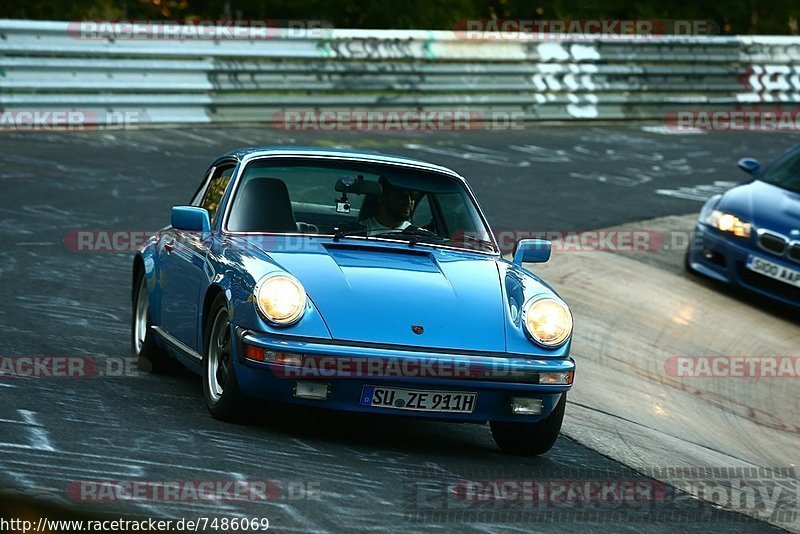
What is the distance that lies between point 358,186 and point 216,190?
3.09ft

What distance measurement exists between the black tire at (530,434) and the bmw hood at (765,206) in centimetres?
601

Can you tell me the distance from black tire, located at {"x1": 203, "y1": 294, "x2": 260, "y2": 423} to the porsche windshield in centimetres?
73

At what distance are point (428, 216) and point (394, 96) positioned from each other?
12939 millimetres

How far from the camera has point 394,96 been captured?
67.1ft

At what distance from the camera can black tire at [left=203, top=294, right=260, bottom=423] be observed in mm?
6414

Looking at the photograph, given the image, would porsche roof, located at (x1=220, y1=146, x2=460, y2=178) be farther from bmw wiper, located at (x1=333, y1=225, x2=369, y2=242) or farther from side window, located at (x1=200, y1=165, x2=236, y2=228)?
bmw wiper, located at (x1=333, y1=225, x2=369, y2=242)

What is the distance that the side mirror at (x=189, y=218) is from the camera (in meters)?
7.42

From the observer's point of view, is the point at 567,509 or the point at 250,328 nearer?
the point at 567,509

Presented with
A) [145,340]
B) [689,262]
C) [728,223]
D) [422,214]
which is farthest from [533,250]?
[689,262]

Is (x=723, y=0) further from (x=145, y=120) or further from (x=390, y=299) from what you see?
(x=390, y=299)

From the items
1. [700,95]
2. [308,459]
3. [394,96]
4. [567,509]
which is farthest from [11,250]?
[700,95]

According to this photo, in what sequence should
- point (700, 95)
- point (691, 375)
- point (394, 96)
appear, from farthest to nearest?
point (700, 95), point (394, 96), point (691, 375)

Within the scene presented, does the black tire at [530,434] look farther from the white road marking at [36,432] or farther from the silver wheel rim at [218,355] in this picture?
the white road marking at [36,432]

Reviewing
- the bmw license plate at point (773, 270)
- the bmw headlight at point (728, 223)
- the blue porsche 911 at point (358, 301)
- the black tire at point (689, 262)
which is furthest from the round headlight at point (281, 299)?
the black tire at point (689, 262)
